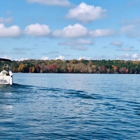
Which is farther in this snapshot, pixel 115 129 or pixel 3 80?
pixel 3 80

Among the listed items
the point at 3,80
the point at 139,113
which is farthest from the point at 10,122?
the point at 3,80

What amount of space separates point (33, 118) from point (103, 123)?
5.32 m

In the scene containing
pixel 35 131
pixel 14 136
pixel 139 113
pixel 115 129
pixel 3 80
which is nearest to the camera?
pixel 14 136

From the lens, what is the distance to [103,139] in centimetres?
1912

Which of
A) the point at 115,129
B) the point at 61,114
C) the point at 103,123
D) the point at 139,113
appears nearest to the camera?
the point at 115,129

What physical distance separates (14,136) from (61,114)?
343 inches

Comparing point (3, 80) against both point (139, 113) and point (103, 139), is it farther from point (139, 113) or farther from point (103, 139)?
point (103, 139)

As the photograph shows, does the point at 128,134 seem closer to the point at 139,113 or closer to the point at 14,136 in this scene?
the point at 14,136

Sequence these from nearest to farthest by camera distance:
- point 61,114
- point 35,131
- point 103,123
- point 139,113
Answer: point 35,131 < point 103,123 < point 61,114 < point 139,113

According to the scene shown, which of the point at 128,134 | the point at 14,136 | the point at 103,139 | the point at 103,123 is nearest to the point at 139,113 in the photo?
the point at 103,123

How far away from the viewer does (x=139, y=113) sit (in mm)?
29453

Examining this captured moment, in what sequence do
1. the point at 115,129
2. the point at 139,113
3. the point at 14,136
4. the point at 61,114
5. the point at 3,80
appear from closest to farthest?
the point at 14,136, the point at 115,129, the point at 61,114, the point at 139,113, the point at 3,80

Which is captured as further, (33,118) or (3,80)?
(3,80)

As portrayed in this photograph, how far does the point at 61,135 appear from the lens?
19734 millimetres
